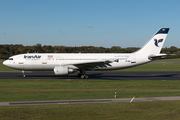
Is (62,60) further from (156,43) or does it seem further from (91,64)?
(156,43)

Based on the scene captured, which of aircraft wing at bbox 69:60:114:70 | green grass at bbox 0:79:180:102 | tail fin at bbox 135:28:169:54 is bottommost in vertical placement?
green grass at bbox 0:79:180:102

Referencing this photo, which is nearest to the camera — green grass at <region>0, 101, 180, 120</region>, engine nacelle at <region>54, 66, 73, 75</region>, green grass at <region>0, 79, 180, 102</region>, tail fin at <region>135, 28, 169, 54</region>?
green grass at <region>0, 101, 180, 120</region>

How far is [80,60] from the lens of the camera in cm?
3466

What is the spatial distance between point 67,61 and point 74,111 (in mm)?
21409

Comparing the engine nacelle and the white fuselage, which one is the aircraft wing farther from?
the engine nacelle

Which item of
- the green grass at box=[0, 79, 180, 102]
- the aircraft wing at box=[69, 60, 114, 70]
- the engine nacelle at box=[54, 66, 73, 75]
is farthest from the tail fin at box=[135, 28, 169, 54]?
the engine nacelle at box=[54, 66, 73, 75]

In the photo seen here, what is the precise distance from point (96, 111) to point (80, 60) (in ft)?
71.5

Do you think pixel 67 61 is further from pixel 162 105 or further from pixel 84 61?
pixel 162 105

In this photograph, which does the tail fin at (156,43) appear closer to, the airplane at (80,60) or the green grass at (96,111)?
the airplane at (80,60)

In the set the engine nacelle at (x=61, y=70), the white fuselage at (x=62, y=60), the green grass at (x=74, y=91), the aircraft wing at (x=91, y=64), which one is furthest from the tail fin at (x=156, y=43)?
the engine nacelle at (x=61, y=70)

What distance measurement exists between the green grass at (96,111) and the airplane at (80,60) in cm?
1730

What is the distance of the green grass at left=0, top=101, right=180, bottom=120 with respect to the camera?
1209 centimetres

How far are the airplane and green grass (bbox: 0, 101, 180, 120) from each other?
56.8 ft

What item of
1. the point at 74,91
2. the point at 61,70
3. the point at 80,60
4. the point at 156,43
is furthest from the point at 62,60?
the point at 156,43
